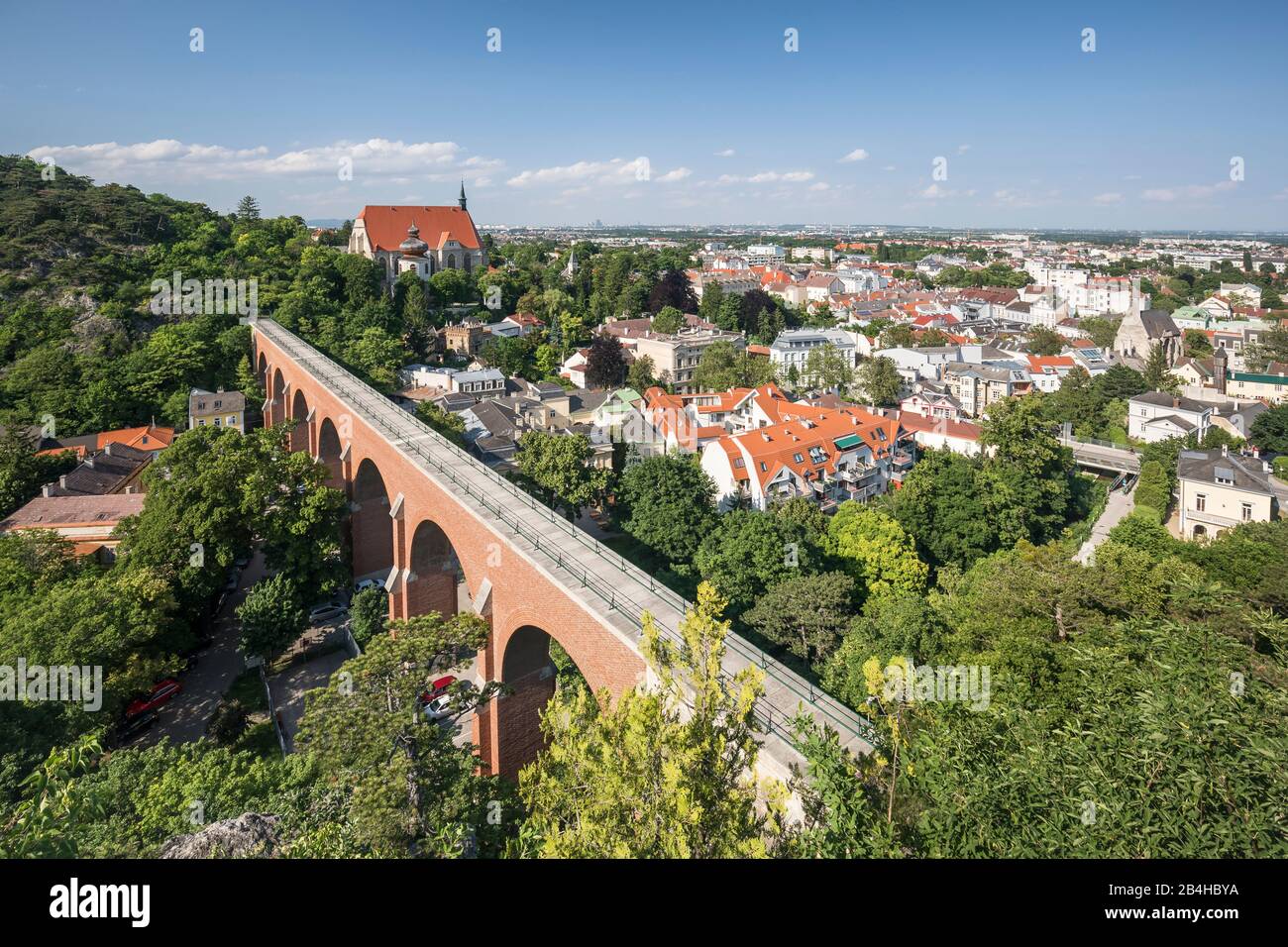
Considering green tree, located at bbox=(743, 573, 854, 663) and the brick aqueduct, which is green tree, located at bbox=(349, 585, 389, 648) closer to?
the brick aqueduct

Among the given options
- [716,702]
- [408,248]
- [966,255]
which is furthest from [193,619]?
[966,255]

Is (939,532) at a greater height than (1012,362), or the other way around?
(1012,362)

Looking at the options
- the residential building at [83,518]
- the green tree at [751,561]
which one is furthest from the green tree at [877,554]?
the residential building at [83,518]

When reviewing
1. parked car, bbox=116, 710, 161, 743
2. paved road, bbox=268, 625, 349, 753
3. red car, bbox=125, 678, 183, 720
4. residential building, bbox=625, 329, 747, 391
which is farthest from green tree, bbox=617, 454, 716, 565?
residential building, bbox=625, 329, 747, 391

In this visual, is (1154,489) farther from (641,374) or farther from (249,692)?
(249,692)

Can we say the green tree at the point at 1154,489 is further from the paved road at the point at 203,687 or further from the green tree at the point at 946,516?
the paved road at the point at 203,687
